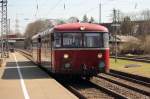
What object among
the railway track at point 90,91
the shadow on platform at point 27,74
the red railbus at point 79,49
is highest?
the red railbus at point 79,49

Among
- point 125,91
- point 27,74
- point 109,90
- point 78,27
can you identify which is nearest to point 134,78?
point 78,27

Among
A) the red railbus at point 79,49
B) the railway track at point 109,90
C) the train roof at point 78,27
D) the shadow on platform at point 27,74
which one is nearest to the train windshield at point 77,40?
the red railbus at point 79,49

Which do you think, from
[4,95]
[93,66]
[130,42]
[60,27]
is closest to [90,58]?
[93,66]

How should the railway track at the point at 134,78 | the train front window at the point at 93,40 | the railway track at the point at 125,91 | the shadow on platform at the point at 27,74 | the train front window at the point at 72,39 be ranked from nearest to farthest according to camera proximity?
1. the railway track at the point at 125,91
2. the train front window at the point at 72,39
3. the train front window at the point at 93,40
4. the railway track at the point at 134,78
5. the shadow on platform at the point at 27,74

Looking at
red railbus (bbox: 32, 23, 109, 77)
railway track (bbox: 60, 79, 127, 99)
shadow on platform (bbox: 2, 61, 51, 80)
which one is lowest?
railway track (bbox: 60, 79, 127, 99)

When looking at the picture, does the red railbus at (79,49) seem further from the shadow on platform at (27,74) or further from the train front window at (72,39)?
the shadow on platform at (27,74)

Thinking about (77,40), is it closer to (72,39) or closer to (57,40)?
(72,39)

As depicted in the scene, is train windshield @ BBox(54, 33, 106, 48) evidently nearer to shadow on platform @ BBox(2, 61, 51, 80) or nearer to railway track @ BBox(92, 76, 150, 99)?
railway track @ BBox(92, 76, 150, 99)

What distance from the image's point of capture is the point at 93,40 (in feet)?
72.8

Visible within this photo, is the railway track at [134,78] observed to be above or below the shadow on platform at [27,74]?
below

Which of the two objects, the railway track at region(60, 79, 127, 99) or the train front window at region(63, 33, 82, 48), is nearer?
the railway track at region(60, 79, 127, 99)

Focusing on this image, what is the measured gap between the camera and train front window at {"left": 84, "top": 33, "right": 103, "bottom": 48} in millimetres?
22038

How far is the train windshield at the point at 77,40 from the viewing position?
2194cm

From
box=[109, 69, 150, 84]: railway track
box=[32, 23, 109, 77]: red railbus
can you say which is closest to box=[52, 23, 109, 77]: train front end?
box=[32, 23, 109, 77]: red railbus
